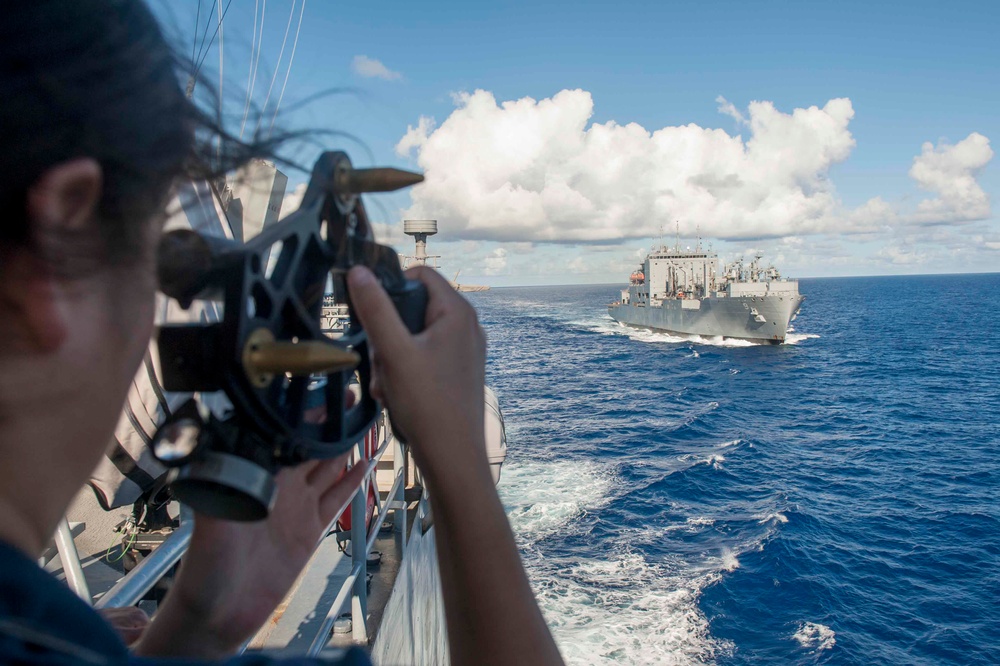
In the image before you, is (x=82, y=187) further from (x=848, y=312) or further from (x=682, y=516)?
(x=848, y=312)

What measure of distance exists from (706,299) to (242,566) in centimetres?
5997

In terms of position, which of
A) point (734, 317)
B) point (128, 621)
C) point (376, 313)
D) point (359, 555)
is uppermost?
point (376, 313)

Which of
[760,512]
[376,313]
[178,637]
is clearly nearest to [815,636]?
[760,512]

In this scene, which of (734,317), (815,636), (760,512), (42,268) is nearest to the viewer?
(42,268)

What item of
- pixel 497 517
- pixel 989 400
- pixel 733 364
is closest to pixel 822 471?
pixel 989 400

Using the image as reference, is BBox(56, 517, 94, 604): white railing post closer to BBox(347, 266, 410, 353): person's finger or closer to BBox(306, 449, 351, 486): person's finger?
BBox(306, 449, 351, 486): person's finger

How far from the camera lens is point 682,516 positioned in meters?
19.7

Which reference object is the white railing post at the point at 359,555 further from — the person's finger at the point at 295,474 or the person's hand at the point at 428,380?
the person's hand at the point at 428,380

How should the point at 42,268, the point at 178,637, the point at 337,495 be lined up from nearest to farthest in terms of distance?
the point at 42,268 < the point at 178,637 < the point at 337,495

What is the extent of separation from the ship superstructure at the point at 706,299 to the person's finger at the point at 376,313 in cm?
5582

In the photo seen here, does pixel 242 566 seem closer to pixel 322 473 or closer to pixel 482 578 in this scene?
pixel 322 473

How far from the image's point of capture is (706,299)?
5812cm

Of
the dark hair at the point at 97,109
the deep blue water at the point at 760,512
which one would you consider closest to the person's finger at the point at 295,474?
the dark hair at the point at 97,109

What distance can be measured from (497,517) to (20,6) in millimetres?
910
